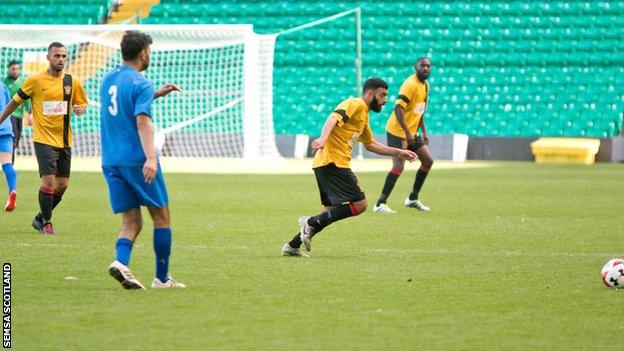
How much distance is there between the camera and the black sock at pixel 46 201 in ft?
41.7

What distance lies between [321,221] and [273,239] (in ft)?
5.27

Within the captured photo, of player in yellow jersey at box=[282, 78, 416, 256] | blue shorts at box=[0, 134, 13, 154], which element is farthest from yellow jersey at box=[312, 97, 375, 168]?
blue shorts at box=[0, 134, 13, 154]

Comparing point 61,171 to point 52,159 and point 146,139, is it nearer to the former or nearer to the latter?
point 52,159

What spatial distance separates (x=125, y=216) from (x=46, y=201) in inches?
169

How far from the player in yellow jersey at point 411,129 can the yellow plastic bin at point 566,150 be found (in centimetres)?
1306

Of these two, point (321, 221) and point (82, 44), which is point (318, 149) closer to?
point (321, 221)

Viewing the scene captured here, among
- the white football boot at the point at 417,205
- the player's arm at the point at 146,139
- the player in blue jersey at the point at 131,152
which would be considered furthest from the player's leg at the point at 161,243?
the white football boot at the point at 417,205

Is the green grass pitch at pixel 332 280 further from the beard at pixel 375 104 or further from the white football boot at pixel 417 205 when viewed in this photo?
the beard at pixel 375 104

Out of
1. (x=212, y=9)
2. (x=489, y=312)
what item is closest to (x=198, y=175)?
(x=212, y=9)

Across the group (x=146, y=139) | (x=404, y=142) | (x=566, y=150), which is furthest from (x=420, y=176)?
(x=566, y=150)

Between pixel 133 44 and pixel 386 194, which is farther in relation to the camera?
pixel 386 194

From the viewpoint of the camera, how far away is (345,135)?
11445 mm

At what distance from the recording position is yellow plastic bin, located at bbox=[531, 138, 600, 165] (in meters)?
29.4

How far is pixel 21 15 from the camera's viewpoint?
115 ft
